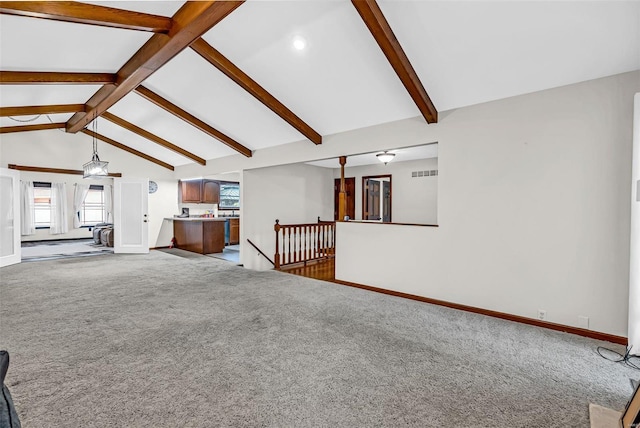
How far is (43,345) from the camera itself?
9.43ft

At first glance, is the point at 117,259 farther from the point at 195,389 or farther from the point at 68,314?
the point at 195,389

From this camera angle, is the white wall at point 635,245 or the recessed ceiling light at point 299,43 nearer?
the white wall at point 635,245

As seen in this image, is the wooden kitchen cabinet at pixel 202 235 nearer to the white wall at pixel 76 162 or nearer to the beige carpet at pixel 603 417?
the white wall at pixel 76 162

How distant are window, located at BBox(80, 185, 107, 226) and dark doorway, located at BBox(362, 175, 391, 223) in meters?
10.2

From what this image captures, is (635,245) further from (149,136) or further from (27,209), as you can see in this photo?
(27,209)

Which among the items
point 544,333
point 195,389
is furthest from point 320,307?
point 544,333

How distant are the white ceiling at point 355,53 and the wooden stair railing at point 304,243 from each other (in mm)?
2744

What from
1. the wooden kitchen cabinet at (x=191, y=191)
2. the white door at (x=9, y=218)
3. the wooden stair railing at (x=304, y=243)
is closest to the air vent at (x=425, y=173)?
the wooden stair railing at (x=304, y=243)

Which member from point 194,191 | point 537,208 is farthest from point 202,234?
point 537,208

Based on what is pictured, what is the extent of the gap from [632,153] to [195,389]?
13.6ft

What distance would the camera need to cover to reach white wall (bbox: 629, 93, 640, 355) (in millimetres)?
2633

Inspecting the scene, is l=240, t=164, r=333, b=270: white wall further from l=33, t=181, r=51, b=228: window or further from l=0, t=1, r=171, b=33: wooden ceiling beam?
l=33, t=181, r=51, b=228: window

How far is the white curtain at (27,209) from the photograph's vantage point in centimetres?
992

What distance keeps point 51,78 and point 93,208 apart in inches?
355
